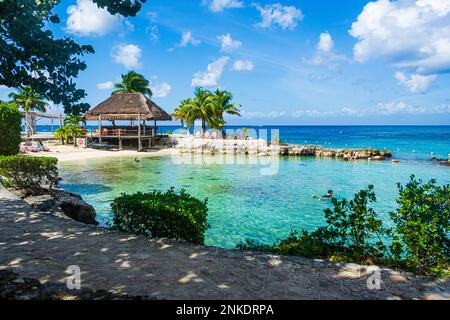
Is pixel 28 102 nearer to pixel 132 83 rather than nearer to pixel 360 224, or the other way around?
pixel 132 83

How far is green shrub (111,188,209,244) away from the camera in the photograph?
6379 millimetres

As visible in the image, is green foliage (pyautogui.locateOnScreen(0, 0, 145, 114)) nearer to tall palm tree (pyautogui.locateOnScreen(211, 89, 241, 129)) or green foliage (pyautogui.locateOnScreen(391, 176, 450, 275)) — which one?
green foliage (pyautogui.locateOnScreen(391, 176, 450, 275))

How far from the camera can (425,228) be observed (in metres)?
4.87

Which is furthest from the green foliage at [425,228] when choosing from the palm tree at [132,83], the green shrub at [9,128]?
the palm tree at [132,83]

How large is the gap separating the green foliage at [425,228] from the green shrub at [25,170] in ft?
37.8

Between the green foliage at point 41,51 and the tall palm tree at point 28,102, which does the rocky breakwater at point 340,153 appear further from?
the tall palm tree at point 28,102

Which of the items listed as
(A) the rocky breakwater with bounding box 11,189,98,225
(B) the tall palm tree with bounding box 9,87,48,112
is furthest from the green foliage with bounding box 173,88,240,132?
(A) the rocky breakwater with bounding box 11,189,98,225

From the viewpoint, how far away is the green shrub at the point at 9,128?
56.9 ft

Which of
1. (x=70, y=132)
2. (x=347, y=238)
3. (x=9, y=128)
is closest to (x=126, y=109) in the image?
(x=70, y=132)

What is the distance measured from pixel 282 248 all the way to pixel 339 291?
2221mm

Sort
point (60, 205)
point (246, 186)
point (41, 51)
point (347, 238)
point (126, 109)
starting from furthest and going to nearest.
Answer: point (126, 109), point (246, 186), point (60, 205), point (347, 238), point (41, 51)

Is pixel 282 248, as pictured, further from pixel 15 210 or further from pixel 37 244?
pixel 15 210

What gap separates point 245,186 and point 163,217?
11.9 meters
